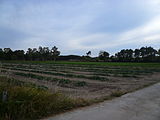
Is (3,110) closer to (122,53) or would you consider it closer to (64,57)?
(122,53)

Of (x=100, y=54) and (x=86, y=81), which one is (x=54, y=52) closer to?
(x=100, y=54)

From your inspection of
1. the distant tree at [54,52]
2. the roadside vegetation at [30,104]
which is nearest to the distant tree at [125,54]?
the distant tree at [54,52]

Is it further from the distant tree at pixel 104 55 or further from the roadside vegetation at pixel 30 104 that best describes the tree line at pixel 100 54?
the roadside vegetation at pixel 30 104

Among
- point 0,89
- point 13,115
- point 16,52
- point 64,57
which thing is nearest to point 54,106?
point 13,115

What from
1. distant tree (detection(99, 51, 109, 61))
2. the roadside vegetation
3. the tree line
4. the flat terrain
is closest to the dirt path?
the roadside vegetation

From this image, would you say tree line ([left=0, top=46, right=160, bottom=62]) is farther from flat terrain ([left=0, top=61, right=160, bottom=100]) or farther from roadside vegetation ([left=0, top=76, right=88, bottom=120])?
roadside vegetation ([left=0, top=76, right=88, bottom=120])

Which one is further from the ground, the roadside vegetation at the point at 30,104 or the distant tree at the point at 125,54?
the distant tree at the point at 125,54

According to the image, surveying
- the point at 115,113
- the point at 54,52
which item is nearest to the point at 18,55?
the point at 54,52

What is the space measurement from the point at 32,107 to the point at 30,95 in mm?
444

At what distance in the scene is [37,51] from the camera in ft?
320

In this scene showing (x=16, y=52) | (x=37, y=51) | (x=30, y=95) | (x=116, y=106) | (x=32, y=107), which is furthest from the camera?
(x=37, y=51)

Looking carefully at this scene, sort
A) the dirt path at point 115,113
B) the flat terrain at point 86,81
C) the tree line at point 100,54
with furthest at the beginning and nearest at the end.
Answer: the tree line at point 100,54 → the flat terrain at point 86,81 → the dirt path at point 115,113

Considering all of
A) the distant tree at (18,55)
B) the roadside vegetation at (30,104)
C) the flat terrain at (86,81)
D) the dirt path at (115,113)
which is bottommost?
the flat terrain at (86,81)

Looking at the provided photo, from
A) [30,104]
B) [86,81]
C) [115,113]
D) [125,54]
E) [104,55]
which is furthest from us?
[104,55]
